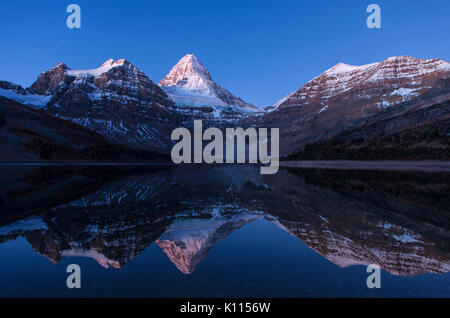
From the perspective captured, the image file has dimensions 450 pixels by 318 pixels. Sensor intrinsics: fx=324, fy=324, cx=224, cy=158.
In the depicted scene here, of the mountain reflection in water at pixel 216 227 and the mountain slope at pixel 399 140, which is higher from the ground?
the mountain slope at pixel 399 140

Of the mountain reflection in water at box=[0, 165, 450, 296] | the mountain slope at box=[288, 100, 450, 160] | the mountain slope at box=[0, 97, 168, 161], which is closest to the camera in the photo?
the mountain reflection in water at box=[0, 165, 450, 296]

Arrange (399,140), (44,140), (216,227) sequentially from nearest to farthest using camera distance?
1. (216,227)
2. (399,140)
3. (44,140)

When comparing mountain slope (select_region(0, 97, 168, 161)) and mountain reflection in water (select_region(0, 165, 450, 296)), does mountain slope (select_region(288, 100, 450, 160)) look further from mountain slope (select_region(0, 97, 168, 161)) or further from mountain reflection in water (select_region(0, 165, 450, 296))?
mountain slope (select_region(0, 97, 168, 161))

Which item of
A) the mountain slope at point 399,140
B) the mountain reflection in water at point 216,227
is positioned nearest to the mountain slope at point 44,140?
the mountain slope at point 399,140

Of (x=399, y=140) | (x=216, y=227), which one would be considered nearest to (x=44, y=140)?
(x=399, y=140)

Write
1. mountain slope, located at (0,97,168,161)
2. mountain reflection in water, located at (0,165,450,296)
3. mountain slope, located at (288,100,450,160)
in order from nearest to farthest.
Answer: mountain reflection in water, located at (0,165,450,296), mountain slope, located at (288,100,450,160), mountain slope, located at (0,97,168,161)

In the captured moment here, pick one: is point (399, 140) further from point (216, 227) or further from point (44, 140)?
point (44, 140)

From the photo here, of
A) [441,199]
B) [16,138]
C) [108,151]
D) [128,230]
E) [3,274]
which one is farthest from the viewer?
[108,151]

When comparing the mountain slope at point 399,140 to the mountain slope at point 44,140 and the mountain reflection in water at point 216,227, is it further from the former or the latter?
the mountain slope at point 44,140

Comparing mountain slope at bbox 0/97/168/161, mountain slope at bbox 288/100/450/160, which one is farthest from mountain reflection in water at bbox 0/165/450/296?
mountain slope at bbox 0/97/168/161

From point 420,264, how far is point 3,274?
10480 millimetres
